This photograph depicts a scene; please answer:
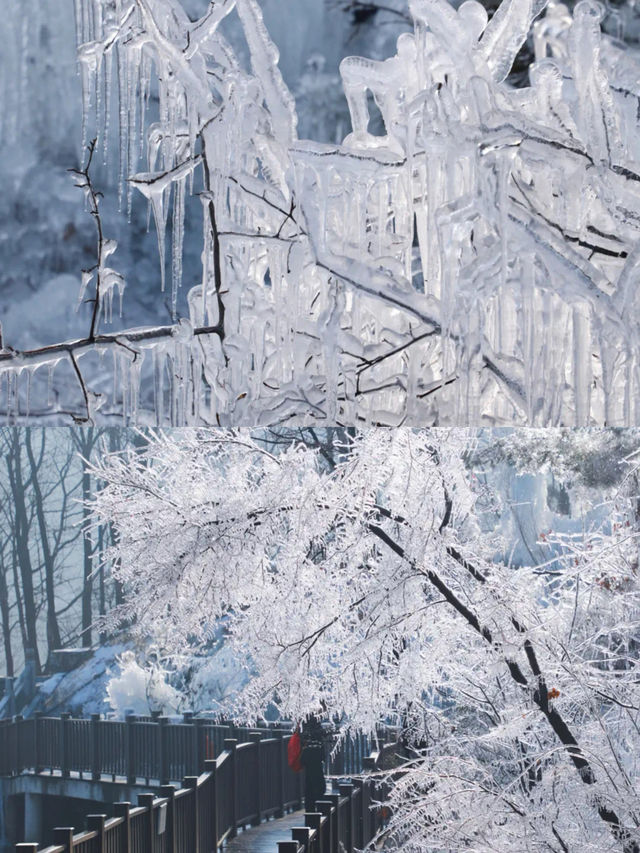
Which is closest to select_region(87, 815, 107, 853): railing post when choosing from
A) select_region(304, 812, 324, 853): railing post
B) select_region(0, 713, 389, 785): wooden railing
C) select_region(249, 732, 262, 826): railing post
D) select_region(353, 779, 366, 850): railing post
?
select_region(0, 713, 389, 785): wooden railing

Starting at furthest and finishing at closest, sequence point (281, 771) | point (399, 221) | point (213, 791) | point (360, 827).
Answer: point (213, 791), point (281, 771), point (360, 827), point (399, 221)

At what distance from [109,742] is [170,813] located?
0.74 ft

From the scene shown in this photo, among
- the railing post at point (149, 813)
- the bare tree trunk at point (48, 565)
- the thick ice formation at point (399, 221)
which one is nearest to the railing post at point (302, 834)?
the railing post at point (149, 813)

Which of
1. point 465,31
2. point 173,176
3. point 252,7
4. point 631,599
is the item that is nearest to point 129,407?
point 173,176

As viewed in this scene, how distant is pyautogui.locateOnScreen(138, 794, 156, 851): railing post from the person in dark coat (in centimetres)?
37

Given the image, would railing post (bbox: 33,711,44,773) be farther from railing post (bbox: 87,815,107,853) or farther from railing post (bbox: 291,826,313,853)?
railing post (bbox: 291,826,313,853)

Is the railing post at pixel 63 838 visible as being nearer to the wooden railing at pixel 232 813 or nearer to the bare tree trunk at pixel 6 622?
the wooden railing at pixel 232 813

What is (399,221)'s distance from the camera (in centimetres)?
187

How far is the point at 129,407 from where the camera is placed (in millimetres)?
1957

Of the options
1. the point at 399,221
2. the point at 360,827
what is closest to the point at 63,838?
the point at 360,827

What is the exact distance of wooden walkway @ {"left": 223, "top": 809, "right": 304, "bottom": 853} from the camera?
2.21 m

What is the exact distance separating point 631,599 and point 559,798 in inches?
17.8

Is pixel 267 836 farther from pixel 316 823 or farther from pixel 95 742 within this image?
pixel 95 742

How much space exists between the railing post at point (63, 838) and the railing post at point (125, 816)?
113 mm
